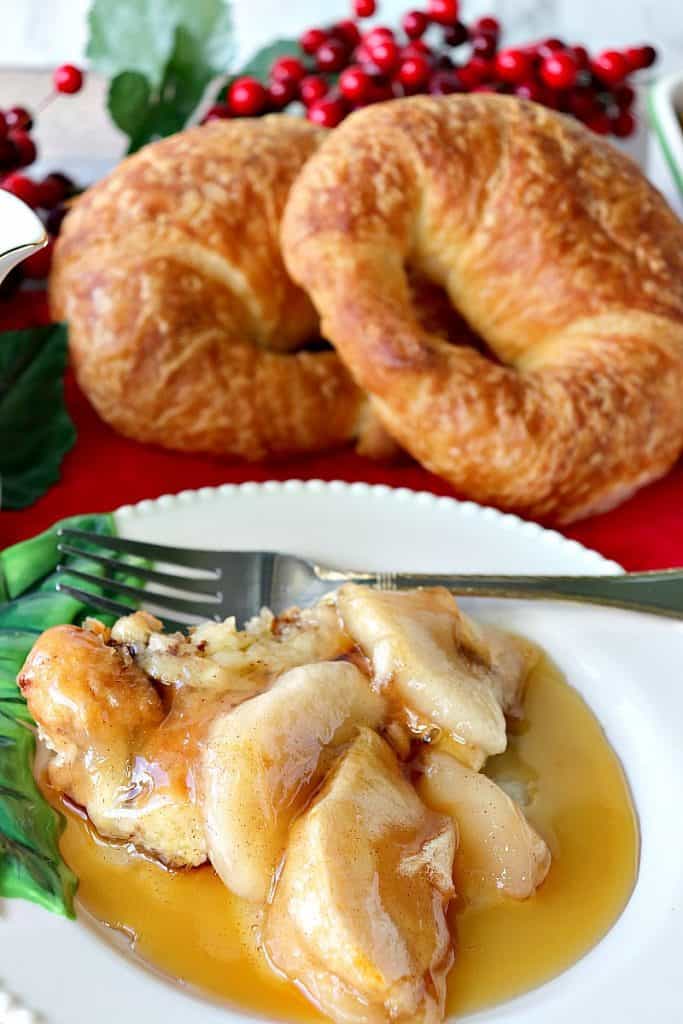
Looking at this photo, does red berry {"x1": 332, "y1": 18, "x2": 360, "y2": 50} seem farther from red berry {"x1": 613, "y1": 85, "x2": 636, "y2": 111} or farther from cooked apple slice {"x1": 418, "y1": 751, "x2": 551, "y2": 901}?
cooked apple slice {"x1": 418, "y1": 751, "x2": 551, "y2": 901}

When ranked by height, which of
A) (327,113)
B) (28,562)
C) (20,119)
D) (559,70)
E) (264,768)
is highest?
(559,70)

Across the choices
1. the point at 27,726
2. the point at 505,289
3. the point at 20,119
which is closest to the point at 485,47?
the point at 505,289

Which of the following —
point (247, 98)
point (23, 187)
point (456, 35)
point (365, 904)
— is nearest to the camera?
point (365, 904)

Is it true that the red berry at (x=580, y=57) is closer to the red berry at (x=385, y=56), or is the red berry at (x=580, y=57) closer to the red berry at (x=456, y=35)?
the red berry at (x=456, y=35)

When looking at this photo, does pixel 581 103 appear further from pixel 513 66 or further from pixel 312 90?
pixel 312 90

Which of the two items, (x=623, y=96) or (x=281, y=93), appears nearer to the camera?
(x=281, y=93)

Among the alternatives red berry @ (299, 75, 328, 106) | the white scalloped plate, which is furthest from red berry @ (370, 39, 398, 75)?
the white scalloped plate
